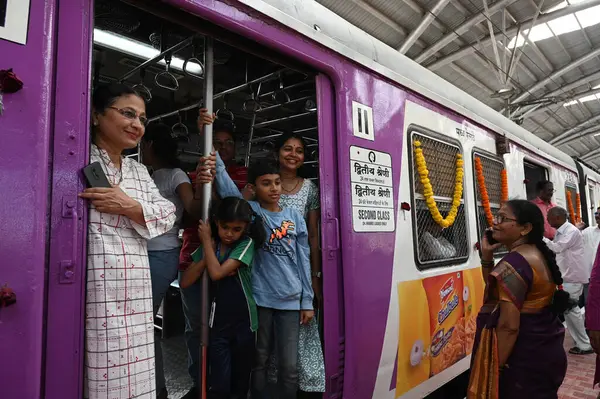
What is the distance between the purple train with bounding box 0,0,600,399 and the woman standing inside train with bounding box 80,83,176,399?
0.06 metres

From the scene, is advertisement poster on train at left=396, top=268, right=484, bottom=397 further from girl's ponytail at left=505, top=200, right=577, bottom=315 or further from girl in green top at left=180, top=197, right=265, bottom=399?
girl in green top at left=180, top=197, right=265, bottom=399

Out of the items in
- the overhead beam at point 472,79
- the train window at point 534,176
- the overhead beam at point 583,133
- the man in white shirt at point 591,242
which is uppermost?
the overhead beam at point 583,133

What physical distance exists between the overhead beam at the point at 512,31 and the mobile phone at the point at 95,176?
951cm

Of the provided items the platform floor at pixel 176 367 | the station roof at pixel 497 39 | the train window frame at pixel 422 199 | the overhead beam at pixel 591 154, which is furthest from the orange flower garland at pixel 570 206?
the overhead beam at pixel 591 154

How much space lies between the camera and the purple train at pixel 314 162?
3.53 ft

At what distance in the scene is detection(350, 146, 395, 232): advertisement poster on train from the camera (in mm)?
2094

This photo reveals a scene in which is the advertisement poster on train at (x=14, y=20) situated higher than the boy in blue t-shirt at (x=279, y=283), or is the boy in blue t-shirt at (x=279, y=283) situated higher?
the advertisement poster on train at (x=14, y=20)

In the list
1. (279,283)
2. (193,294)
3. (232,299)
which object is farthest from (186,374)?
(279,283)

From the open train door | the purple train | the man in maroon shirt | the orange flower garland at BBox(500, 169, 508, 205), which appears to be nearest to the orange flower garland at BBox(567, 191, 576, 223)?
the purple train

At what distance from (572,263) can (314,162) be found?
376 cm

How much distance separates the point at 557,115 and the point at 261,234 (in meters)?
18.4

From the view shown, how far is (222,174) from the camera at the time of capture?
1945 mm

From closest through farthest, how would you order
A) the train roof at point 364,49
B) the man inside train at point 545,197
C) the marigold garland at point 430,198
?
1. the train roof at point 364,49
2. the marigold garland at point 430,198
3. the man inside train at point 545,197

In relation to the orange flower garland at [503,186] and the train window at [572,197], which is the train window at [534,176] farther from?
the orange flower garland at [503,186]
